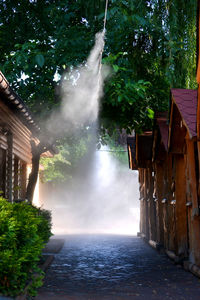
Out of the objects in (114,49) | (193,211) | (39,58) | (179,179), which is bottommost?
(193,211)

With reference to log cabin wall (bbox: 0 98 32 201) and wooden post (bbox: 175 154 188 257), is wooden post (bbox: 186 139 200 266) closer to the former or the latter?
wooden post (bbox: 175 154 188 257)

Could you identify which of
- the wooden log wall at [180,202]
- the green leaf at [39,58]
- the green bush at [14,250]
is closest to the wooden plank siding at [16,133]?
the green leaf at [39,58]

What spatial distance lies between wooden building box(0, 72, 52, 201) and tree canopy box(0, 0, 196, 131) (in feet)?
3.16

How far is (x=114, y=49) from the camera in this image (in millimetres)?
11445

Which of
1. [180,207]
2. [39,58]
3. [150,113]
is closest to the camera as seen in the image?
[180,207]

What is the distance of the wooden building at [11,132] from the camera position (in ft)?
29.3

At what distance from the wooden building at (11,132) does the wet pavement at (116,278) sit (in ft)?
7.99

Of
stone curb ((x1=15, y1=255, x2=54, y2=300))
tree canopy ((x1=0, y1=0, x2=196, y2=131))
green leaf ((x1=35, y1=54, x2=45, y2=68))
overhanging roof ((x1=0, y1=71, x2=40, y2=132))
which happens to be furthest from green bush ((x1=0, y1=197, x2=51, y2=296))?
green leaf ((x1=35, y1=54, x2=45, y2=68))

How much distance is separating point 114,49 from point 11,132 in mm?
3166

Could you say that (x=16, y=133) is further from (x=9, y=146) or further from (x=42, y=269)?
(x=42, y=269)

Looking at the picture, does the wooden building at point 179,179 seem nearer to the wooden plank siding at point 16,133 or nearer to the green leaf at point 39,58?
the green leaf at point 39,58

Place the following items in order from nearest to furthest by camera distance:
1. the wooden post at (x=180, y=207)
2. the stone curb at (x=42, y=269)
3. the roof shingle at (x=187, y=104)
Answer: the stone curb at (x=42, y=269) < the roof shingle at (x=187, y=104) < the wooden post at (x=180, y=207)

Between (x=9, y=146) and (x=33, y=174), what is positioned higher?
(x=9, y=146)

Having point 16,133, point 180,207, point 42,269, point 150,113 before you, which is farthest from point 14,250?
point 16,133
